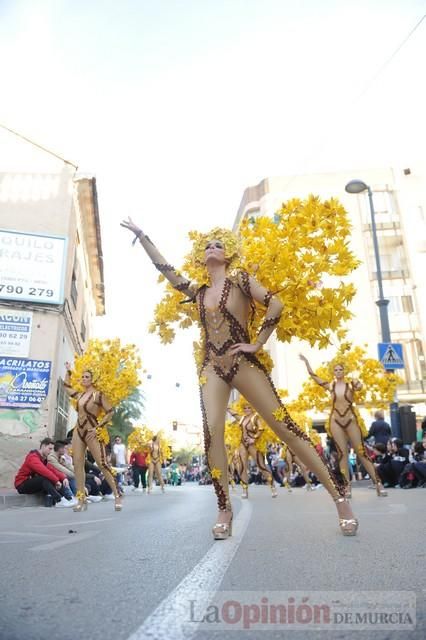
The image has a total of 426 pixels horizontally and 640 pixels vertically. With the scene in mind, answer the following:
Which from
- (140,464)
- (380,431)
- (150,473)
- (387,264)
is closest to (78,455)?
(380,431)

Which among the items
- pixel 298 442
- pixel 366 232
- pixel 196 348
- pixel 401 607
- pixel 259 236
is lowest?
pixel 401 607

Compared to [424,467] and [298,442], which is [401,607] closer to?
[298,442]

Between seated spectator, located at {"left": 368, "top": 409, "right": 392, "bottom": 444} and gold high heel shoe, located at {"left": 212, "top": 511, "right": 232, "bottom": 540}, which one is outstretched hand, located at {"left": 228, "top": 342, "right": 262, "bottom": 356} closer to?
gold high heel shoe, located at {"left": 212, "top": 511, "right": 232, "bottom": 540}

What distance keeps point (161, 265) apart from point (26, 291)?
1373 centimetres

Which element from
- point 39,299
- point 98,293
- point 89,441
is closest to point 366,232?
point 98,293

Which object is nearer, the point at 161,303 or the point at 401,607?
the point at 401,607

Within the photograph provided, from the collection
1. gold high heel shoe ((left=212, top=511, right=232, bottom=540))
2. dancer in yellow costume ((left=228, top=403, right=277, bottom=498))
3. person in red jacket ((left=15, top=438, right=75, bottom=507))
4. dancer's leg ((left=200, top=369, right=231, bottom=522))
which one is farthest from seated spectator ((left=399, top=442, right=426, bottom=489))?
gold high heel shoe ((left=212, top=511, right=232, bottom=540))

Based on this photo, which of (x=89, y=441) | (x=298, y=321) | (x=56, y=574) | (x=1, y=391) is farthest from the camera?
(x=1, y=391)

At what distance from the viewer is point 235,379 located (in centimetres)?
391

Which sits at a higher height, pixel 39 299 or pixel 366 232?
pixel 366 232

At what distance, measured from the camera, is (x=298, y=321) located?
187 inches

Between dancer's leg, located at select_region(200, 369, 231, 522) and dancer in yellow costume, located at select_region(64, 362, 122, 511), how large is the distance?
431 cm

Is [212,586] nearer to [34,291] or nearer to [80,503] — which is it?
[80,503]

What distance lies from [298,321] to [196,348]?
36.8 inches
